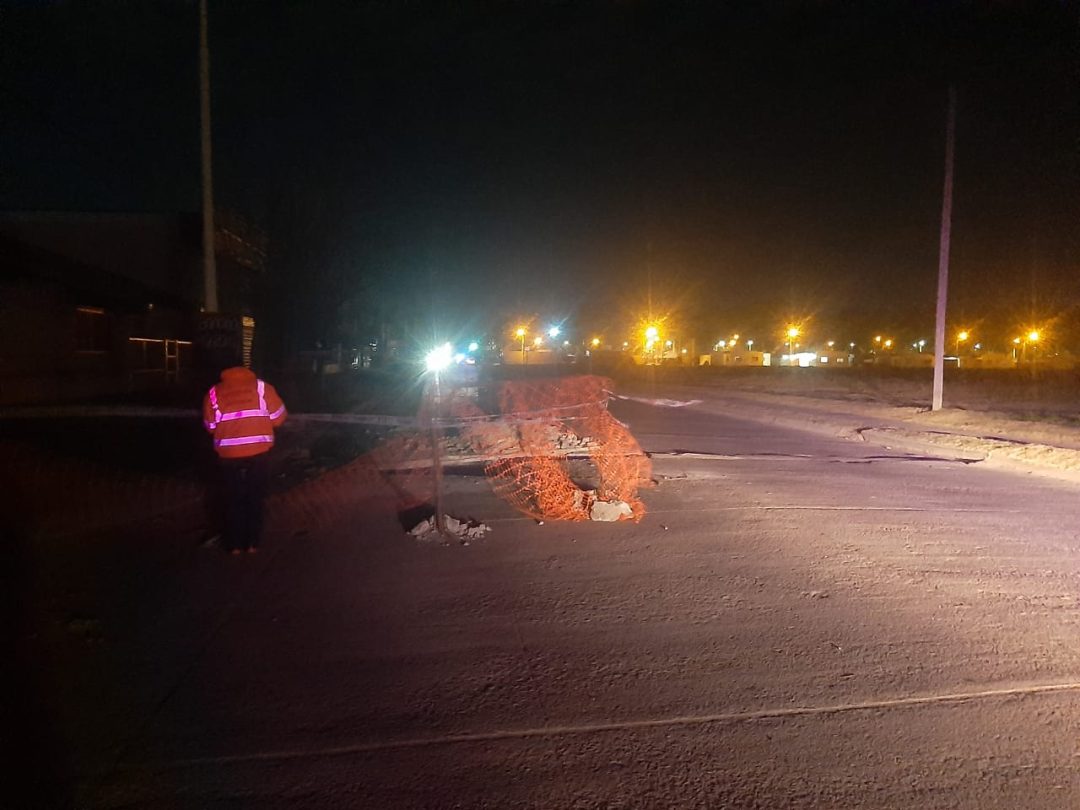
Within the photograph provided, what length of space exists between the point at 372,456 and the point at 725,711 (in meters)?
11.8

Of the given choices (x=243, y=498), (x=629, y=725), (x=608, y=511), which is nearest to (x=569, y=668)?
(x=629, y=725)

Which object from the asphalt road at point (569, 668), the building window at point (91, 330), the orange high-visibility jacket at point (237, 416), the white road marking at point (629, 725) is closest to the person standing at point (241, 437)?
the orange high-visibility jacket at point (237, 416)

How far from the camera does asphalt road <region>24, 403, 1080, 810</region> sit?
4031mm

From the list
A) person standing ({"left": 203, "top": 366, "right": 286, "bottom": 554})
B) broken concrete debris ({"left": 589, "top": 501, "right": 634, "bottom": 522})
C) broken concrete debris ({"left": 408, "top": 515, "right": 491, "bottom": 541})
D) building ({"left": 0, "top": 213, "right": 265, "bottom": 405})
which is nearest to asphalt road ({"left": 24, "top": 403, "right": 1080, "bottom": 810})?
broken concrete debris ({"left": 408, "top": 515, "right": 491, "bottom": 541})

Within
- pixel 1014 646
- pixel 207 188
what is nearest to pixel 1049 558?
pixel 1014 646

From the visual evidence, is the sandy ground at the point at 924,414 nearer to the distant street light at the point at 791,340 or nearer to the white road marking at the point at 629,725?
the white road marking at the point at 629,725

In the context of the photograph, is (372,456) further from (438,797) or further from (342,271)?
(342,271)

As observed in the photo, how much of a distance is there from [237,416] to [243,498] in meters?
0.77

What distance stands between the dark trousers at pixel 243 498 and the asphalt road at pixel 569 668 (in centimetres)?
29

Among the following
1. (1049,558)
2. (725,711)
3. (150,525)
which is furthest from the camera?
(150,525)

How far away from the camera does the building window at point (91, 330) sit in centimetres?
2433

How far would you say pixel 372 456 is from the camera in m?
15.9

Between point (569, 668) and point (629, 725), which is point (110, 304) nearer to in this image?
point (569, 668)

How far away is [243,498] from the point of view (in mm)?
8055
